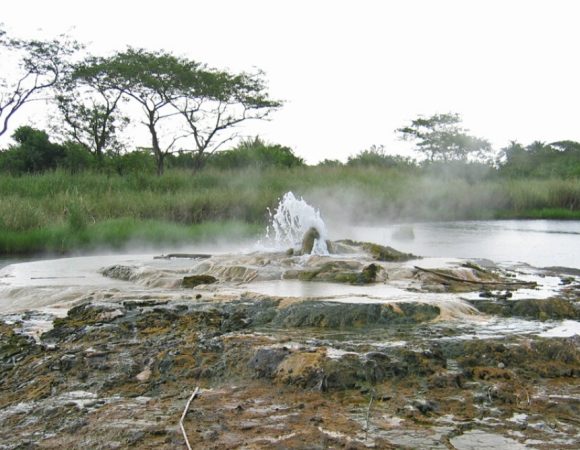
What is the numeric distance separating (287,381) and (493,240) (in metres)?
12.0

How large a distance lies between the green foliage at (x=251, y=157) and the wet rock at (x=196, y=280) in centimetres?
1825

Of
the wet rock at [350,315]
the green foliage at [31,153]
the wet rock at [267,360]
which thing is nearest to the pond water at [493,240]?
the wet rock at [350,315]

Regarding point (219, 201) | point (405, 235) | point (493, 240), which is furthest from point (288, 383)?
point (219, 201)

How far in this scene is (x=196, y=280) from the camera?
24.7 feet

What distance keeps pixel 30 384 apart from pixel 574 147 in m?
39.1

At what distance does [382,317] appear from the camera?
5426 millimetres

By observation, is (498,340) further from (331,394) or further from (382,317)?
(331,394)

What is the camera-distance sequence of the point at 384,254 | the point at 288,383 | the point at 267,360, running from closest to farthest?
Answer: 1. the point at 288,383
2. the point at 267,360
3. the point at 384,254

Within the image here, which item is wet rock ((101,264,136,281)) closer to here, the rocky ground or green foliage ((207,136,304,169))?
the rocky ground

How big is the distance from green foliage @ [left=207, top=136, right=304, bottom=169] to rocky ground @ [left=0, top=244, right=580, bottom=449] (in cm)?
2062

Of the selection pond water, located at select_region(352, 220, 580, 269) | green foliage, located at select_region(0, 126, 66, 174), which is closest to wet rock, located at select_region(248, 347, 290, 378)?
pond water, located at select_region(352, 220, 580, 269)

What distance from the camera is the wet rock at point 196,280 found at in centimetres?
741

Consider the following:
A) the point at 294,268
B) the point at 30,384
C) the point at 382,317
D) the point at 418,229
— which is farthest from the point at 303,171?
the point at 30,384

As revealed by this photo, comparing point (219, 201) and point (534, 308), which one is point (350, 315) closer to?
point (534, 308)
